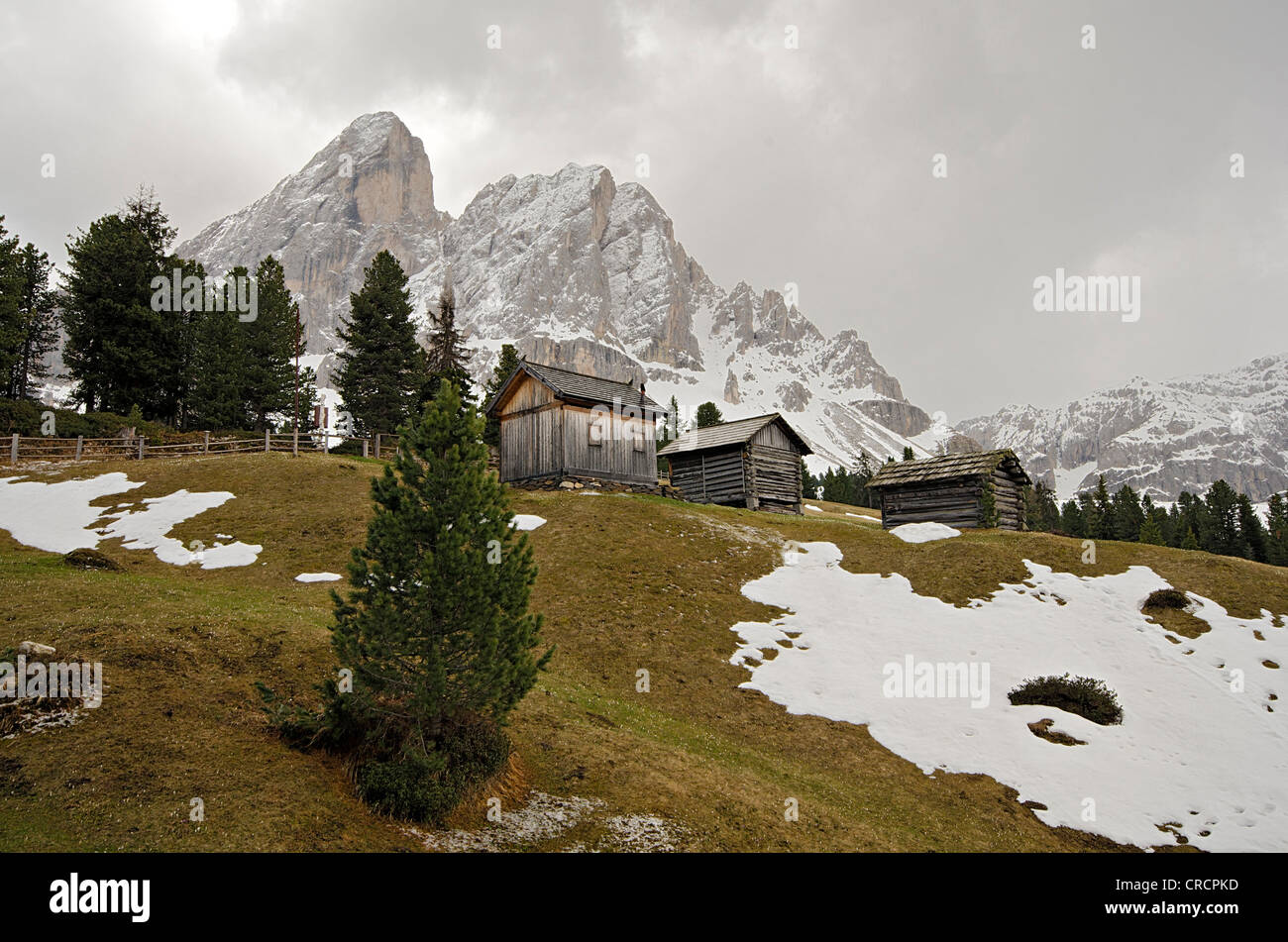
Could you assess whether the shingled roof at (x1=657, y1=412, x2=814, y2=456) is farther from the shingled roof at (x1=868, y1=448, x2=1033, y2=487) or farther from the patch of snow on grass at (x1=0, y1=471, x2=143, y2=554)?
the patch of snow on grass at (x1=0, y1=471, x2=143, y2=554)

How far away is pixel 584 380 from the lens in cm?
3912

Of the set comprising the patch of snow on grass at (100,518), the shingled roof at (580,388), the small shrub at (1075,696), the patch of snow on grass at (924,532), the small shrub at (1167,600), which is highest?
the shingled roof at (580,388)

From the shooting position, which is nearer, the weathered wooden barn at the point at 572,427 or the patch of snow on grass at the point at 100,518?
the patch of snow on grass at the point at 100,518

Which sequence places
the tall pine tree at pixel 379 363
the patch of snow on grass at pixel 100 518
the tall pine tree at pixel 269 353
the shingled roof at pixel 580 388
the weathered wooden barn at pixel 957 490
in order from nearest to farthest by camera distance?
1. the patch of snow on grass at pixel 100 518
2. the weathered wooden barn at pixel 957 490
3. the shingled roof at pixel 580 388
4. the tall pine tree at pixel 269 353
5. the tall pine tree at pixel 379 363

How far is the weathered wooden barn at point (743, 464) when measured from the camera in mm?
41625

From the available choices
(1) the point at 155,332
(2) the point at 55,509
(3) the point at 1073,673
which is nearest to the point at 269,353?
(1) the point at 155,332

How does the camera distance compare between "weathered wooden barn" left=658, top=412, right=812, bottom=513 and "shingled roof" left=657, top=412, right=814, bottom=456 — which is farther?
"shingled roof" left=657, top=412, right=814, bottom=456

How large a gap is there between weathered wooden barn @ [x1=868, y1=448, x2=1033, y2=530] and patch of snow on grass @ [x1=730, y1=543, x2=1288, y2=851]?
8.72m

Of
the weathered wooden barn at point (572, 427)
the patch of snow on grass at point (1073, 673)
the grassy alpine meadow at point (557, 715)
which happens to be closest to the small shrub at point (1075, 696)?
the patch of snow on grass at point (1073, 673)

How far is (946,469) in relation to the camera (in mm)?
36156

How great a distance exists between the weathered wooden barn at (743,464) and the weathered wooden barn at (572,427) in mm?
4647

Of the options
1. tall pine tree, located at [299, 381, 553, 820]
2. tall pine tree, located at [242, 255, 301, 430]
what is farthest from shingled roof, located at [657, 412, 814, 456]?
tall pine tree, located at [242, 255, 301, 430]

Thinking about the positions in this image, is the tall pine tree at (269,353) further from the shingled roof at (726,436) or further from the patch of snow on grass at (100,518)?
the shingled roof at (726,436)

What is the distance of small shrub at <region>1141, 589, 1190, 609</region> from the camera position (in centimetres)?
2252
